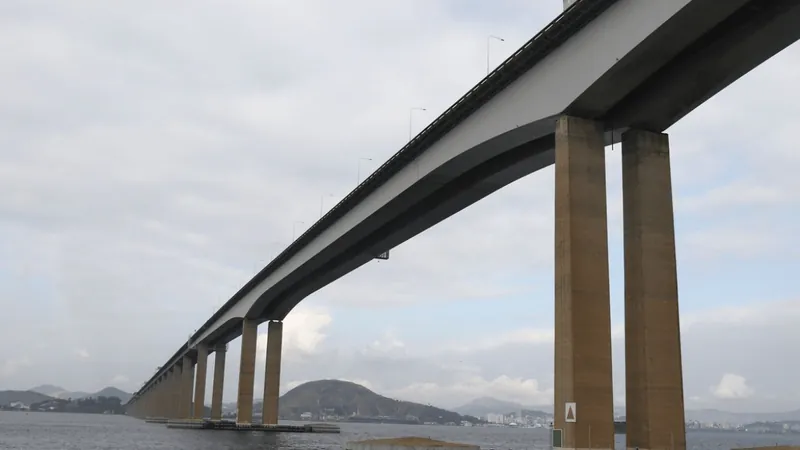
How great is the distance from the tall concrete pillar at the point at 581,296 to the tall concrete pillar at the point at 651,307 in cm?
160

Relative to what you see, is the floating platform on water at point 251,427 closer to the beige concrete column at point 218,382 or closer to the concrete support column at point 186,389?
the beige concrete column at point 218,382

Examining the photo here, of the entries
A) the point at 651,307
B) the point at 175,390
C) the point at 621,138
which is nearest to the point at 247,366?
the point at 621,138

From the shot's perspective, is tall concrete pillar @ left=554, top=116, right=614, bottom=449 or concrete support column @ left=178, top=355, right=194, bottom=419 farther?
concrete support column @ left=178, top=355, right=194, bottom=419

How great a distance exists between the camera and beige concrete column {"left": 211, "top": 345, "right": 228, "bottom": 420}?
145750 millimetres

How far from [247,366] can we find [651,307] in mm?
78324

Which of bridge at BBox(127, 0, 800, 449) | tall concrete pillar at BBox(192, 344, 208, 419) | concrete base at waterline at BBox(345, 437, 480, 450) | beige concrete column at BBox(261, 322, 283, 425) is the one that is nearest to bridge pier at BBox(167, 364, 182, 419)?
tall concrete pillar at BBox(192, 344, 208, 419)

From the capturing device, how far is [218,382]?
148 metres

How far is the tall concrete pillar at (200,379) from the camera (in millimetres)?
142875

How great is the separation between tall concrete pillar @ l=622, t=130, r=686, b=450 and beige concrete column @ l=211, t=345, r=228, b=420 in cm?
12483

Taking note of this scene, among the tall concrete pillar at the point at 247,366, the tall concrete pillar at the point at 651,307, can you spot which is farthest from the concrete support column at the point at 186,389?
the tall concrete pillar at the point at 651,307

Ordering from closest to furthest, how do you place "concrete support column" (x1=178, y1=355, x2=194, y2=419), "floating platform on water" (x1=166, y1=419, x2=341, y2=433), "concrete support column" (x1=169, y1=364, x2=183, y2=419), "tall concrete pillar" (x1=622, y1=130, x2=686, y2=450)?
"tall concrete pillar" (x1=622, y1=130, x2=686, y2=450)
"floating platform on water" (x1=166, y1=419, x2=341, y2=433)
"concrete support column" (x1=178, y1=355, x2=194, y2=419)
"concrete support column" (x1=169, y1=364, x2=183, y2=419)

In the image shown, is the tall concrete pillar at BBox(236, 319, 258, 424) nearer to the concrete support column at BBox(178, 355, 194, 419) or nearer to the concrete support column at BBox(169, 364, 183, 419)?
the concrete support column at BBox(178, 355, 194, 419)

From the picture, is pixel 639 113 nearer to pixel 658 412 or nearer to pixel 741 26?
pixel 741 26

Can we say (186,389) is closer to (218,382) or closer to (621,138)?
(218,382)
